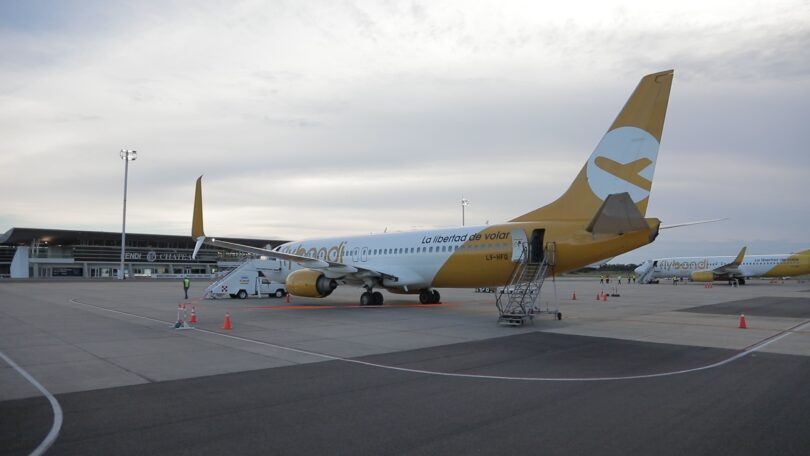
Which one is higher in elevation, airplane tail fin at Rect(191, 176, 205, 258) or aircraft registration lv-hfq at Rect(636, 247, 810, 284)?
airplane tail fin at Rect(191, 176, 205, 258)

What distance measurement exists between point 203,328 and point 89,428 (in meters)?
9.53

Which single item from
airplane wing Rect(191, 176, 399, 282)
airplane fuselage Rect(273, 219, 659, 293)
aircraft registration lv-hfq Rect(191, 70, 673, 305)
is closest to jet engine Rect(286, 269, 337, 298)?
aircraft registration lv-hfq Rect(191, 70, 673, 305)

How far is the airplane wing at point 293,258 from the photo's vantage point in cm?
1911

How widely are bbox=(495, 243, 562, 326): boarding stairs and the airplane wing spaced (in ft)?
21.6

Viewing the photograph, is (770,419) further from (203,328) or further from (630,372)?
(203,328)

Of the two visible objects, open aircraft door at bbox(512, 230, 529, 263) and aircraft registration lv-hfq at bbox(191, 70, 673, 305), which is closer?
aircraft registration lv-hfq at bbox(191, 70, 673, 305)

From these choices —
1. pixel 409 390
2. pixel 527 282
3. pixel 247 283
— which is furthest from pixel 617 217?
pixel 247 283

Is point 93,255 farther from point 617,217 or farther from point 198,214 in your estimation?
point 617,217

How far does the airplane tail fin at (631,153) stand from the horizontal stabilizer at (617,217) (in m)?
0.96

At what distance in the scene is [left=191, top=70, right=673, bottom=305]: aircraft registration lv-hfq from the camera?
14969mm

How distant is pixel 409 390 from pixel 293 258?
45.1ft

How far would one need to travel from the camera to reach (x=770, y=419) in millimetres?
5930

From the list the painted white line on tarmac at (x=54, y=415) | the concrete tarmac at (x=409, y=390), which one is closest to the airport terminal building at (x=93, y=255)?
the concrete tarmac at (x=409, y=390)

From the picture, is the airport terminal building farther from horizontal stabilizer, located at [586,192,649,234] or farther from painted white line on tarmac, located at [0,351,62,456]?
painted white line on tarmac, located at [0,351,62,456]
